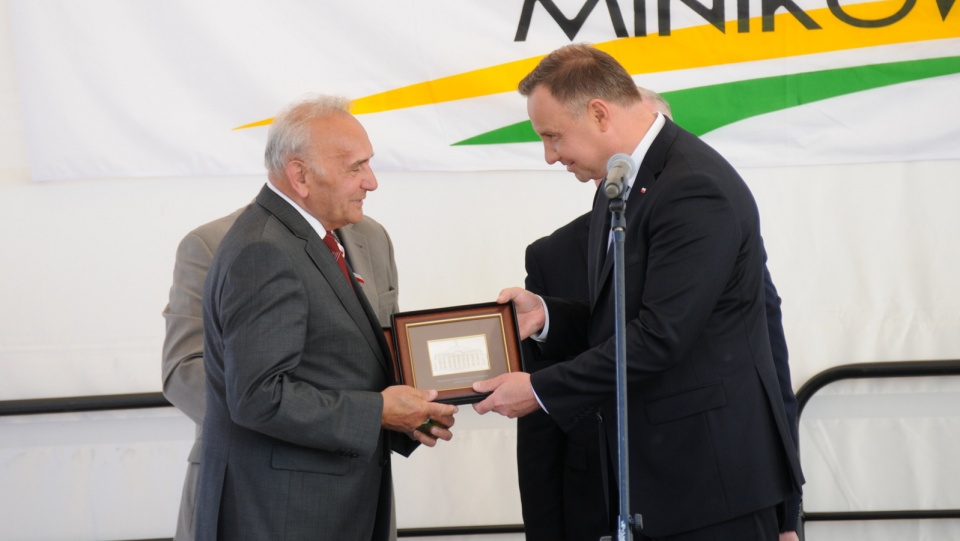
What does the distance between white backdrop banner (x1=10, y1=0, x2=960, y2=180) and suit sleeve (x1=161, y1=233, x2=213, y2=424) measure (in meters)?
1.24

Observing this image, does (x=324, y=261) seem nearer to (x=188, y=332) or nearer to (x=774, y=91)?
(x=188, y=332)

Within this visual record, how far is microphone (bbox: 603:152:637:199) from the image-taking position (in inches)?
72.2

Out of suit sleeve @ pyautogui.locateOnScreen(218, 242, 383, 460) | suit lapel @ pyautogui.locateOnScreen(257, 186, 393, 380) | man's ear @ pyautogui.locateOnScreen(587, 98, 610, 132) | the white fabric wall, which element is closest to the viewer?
suit sleeve @ pyautogui.locateOnScreen(218, 242, 383, 460)

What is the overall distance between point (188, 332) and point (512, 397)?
84cm

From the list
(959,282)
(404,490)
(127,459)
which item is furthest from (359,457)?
(959,282)

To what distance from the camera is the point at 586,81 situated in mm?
2514

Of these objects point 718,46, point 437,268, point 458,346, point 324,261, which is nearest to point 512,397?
point 458,346

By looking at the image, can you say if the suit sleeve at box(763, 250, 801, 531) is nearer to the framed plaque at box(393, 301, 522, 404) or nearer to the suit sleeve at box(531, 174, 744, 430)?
the suit sleeve at box(531, 174, 744, 430)

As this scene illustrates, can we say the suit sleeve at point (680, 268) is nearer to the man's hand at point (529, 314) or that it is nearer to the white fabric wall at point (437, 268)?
the man's hand at point (529, 314)

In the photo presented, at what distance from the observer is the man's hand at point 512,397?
2.52m

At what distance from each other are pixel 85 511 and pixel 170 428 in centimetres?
47

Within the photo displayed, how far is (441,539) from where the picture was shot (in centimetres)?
403

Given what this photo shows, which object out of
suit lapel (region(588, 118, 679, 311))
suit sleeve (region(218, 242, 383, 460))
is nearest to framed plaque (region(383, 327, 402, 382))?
suit sleeve (region(218, 242, 383, 460))

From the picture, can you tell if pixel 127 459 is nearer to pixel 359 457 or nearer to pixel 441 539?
pixel 441 539
